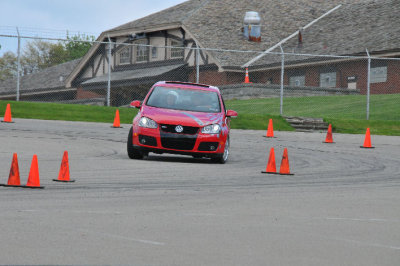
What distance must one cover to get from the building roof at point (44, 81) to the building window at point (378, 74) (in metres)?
20.9

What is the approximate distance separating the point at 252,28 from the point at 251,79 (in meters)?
3.34

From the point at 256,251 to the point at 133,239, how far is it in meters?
1.09

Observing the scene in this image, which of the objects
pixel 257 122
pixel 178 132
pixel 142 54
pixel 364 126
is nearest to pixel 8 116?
pixel 257 122

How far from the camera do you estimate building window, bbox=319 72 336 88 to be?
1641 inches

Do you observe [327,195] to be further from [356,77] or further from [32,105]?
[356,77]

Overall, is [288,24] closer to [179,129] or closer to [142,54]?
[142,54]

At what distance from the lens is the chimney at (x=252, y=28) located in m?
47.0

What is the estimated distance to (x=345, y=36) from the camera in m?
44.2

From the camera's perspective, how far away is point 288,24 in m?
49.9

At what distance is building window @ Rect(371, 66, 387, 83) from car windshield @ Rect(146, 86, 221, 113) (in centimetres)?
2492

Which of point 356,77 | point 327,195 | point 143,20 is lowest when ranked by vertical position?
point 327,195

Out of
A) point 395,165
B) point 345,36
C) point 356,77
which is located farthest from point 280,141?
point 345,36

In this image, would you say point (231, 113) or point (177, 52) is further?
point (177, 52)

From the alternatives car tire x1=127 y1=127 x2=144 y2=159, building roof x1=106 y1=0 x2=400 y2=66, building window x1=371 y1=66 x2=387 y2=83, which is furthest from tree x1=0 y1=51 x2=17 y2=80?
car tire x1=127 y1=127 x2=144 y2=159
